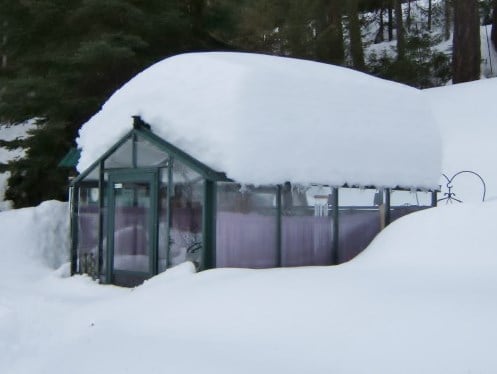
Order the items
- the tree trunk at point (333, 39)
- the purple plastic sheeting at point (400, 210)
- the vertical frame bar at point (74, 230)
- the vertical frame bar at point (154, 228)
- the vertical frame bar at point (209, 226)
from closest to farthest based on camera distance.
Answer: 1. the vertical frame bar at point (209, 226)
2. the vertical frame bar at point (154, 228)
3. the purple plastic sheeting at point (400, 210)
4. the vertical frame bar at point (74, 230)
5. the tree trunk at point (333, 39)

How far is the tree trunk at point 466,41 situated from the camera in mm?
21891

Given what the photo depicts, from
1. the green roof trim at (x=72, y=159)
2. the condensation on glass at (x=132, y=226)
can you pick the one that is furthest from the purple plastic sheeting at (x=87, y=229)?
the green roof trim at (x=72, y=159)

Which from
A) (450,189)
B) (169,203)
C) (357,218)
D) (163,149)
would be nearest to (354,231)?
(357,218)

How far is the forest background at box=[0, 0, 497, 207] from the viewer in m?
17.6

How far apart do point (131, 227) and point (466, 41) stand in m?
15.6

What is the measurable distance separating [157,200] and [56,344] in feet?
12.0

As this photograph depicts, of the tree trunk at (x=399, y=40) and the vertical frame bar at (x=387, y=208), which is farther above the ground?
the tree trunk at (x=399, y=40)

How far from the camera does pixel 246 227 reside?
31.6 feet

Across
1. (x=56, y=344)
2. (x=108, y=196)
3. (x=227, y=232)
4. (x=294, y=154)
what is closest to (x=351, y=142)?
(x=294, y=154)

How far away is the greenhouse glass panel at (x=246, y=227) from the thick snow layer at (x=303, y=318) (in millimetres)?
681

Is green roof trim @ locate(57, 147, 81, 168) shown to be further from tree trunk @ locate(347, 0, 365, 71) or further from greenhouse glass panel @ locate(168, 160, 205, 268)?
tree trunk @ locate(347, 0, 365, 71)

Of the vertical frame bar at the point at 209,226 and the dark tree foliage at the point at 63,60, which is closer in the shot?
the vertical frame bar at the point at 209,226

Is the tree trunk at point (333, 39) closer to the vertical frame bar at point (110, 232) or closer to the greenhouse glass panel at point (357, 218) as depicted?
the greenhouse glass panel at point (357, 218)

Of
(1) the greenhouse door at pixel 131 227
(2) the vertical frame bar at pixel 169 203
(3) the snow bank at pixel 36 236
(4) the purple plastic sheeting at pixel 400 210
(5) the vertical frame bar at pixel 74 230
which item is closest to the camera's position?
(2) the vertical frame bar at pixel 169 203
